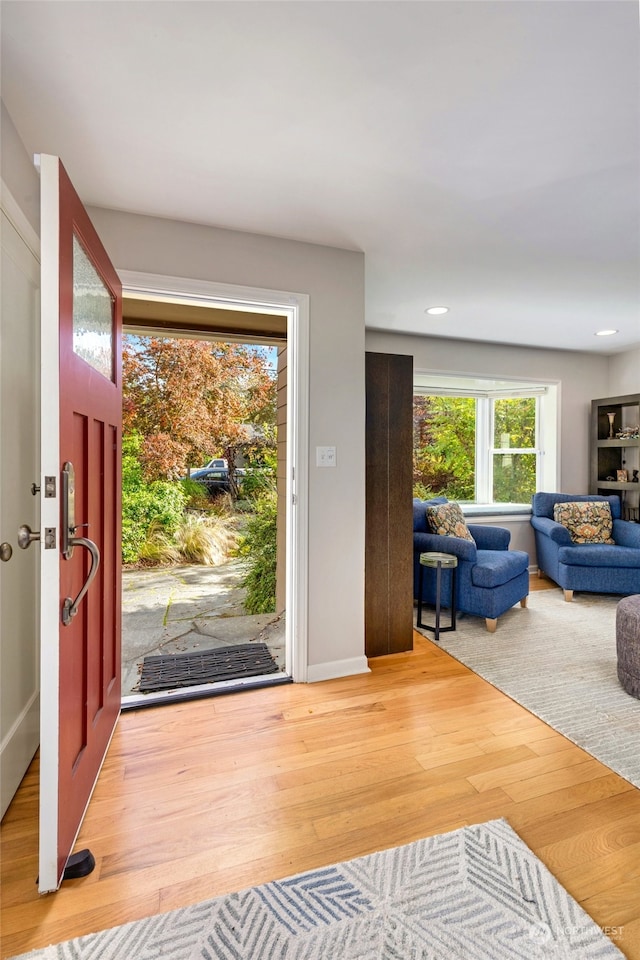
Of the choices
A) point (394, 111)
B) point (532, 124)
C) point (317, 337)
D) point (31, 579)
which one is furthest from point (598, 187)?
point (31, 579)

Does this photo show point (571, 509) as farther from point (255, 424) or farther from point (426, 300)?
point (255, 424)

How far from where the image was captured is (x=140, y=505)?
4281 millimetres

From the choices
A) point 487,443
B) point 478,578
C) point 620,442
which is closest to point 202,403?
point 478,578

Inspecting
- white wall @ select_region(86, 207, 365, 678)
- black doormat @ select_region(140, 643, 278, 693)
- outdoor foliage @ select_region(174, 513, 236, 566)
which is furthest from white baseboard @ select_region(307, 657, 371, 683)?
outdoor foliage @ select_region(174, 513, 236, 566)

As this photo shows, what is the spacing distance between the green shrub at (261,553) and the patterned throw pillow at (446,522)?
1398 mm

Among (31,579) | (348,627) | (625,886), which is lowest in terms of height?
(625,886)

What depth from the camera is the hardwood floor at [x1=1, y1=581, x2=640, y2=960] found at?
1.28 m

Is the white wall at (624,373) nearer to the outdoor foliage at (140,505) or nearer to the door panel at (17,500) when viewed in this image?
the outdoor foliage at (140,505)

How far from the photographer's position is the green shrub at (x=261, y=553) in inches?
159

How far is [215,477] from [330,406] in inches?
85.9

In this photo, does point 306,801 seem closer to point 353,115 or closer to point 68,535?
point 68,535

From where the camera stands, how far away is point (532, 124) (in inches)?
62.1

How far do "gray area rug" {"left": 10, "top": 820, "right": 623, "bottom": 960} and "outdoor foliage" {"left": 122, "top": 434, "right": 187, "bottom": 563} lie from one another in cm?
338

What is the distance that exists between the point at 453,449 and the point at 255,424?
2205 mm
